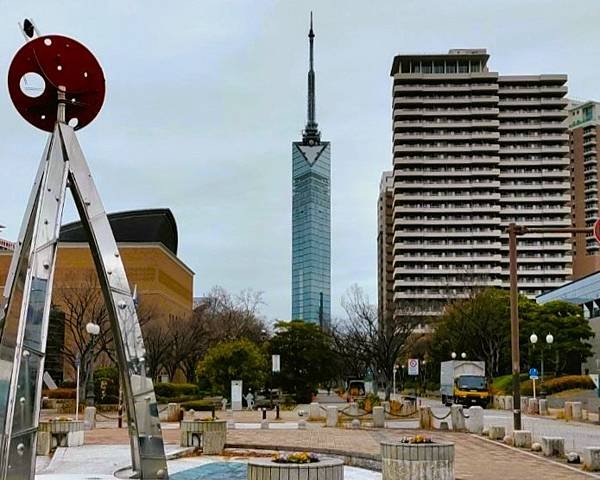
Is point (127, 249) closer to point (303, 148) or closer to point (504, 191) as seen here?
point (504, 191)

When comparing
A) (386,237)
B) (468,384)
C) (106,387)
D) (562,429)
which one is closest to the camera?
(562,429)

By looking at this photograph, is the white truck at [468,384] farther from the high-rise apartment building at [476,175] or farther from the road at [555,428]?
the high-rise apartment building at [476,175]

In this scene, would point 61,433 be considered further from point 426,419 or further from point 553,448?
point 426,419

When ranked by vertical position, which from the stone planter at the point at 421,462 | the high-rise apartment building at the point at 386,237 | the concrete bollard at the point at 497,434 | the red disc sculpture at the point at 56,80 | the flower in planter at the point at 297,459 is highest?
the high-rise apartment building at the point at 386,237

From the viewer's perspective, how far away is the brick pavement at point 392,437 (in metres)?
15.1

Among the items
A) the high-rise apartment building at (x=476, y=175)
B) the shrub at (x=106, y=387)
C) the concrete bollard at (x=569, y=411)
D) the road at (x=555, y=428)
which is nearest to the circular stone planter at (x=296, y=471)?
the road at (x=555, y=428)

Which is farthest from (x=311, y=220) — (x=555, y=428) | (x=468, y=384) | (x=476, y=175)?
(x=555, y=428)

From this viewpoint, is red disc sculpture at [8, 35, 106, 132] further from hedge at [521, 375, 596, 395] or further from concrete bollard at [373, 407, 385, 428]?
hedge at [521, 375, 596, 395]

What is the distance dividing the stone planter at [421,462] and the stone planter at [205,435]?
7.17 metres

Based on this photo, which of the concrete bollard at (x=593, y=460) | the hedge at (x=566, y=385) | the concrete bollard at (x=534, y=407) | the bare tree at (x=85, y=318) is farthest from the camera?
the hedge at (x=566, y=385)

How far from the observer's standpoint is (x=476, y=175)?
373ft

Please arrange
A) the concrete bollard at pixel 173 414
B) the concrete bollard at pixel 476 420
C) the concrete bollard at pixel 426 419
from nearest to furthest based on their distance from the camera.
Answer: the concrete bollard at pixel 476 420 < the concrete bollard at pixel 426 419 < the concrete bollard at pixel 173 414

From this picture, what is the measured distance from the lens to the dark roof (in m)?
81.1

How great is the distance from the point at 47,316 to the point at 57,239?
3.68 ft
